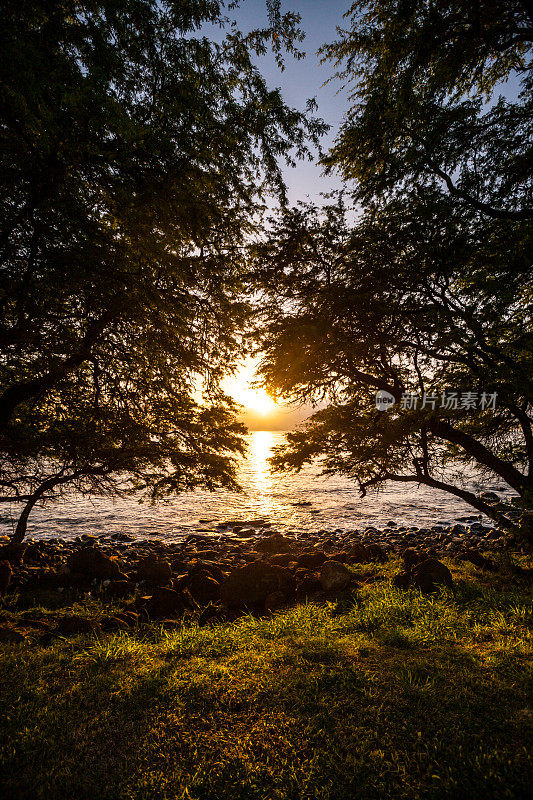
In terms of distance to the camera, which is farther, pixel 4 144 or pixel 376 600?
pixel 376 600

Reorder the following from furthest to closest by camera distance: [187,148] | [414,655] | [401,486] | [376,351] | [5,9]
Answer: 1. [401,486]
2. [376,351]
3. [187,148]
4. [414,655]
5. [5,9]

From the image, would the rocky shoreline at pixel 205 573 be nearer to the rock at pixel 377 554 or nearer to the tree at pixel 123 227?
Result: the rock at pixel 377 554

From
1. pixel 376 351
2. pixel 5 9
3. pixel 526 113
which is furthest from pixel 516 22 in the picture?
pixel 5 9

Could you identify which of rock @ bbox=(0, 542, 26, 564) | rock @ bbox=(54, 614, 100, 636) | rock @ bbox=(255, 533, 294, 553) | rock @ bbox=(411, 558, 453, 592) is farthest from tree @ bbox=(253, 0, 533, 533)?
rock @ bbox=(0, 542, 26, 564)

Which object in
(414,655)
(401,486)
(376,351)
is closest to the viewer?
(414,655)

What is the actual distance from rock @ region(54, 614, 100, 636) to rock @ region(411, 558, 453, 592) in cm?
617

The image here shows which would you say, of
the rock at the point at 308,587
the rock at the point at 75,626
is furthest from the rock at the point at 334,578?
the rock at the point at 75,626

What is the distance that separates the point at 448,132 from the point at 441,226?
2135 mm

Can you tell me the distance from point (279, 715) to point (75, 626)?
432 cm

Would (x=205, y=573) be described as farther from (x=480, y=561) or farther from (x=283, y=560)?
(x=480, y=561)

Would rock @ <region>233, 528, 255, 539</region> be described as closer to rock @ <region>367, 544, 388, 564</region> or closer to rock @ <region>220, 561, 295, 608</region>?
rock @ <region>367, 544, 388, 564</region>

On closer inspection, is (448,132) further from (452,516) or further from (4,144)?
(452,516)

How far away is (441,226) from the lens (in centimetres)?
552

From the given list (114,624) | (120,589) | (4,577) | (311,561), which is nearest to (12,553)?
(4,577)
